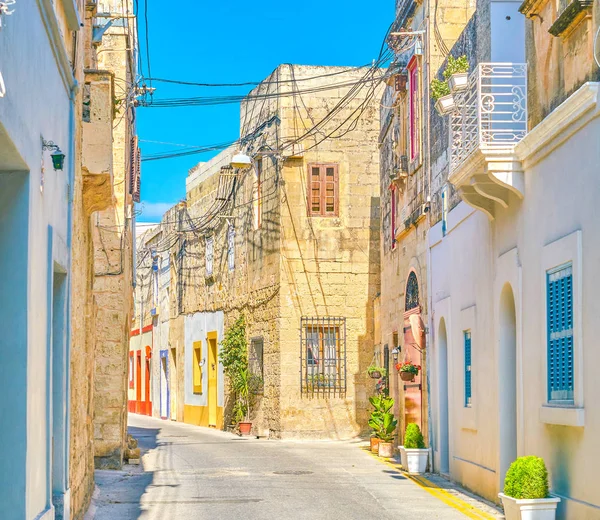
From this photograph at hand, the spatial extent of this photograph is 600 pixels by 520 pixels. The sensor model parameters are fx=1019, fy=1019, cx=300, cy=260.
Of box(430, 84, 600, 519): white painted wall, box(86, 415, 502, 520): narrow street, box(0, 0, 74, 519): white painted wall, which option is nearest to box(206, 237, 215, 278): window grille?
box(86, 415, 502, 520): narrow street

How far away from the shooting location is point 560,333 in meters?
10.1

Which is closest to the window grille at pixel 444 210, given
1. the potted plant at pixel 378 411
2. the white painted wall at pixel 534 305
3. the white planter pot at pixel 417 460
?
the white painted wall at pixel 534 305

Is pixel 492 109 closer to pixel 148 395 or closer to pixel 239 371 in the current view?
pixel 239 371

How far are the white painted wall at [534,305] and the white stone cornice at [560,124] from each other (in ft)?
0.04

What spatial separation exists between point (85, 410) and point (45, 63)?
609 cm

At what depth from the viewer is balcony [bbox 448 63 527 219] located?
11.6 metres

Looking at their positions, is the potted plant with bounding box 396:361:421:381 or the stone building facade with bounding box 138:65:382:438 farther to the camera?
the stone building facade with bounding box 138:65:382:438

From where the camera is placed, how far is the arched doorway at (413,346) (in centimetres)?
1817

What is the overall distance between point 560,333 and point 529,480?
1477mm

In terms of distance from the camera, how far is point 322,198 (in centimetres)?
2689

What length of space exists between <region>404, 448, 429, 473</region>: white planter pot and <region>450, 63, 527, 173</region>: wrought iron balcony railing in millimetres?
5484

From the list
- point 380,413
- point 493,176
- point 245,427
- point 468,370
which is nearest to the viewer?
point 493,176

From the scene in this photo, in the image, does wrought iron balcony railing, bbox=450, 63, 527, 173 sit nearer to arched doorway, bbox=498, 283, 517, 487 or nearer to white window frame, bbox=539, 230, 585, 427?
white window frame, bbox=539, 230, 585, 427

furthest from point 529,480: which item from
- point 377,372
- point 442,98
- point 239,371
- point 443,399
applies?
point 239,371
